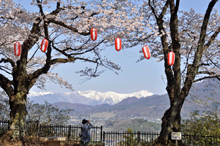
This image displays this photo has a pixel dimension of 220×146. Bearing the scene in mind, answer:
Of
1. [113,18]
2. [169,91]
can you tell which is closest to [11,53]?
[113,18]

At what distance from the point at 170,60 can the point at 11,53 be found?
11.6 meters

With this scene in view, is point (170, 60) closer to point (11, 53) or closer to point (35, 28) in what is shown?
point (35, 28)

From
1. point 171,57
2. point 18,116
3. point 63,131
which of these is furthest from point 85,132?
point 171,57

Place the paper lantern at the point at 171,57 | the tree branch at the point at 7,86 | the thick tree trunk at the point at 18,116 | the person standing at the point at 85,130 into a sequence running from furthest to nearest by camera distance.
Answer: the tree branch at the point at 7,86
the thick tree trunk at the point at 18,116
the person standing at the point at 85,130
the paper lantern at the point at 171,57

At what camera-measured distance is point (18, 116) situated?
11172 millimetres

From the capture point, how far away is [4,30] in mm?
11789

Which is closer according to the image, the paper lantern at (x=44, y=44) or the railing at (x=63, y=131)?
the paper lantern at (x=44, y=44)

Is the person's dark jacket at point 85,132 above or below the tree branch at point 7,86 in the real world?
below

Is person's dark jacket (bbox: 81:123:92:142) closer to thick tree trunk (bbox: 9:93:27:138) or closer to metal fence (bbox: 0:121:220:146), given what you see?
metal fence (bbox: 0:121:220:146)

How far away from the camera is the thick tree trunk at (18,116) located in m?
11.0

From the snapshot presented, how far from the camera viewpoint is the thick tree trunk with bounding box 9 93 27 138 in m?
11.0

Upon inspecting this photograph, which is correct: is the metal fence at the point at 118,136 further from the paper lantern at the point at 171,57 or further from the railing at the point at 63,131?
the paper lantern at the point at 171,57

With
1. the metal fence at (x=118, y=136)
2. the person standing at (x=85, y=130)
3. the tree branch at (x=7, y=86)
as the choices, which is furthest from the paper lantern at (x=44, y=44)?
the metal fence at (x=118, y=136)

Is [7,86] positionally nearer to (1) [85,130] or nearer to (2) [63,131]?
(2) [63,131]
